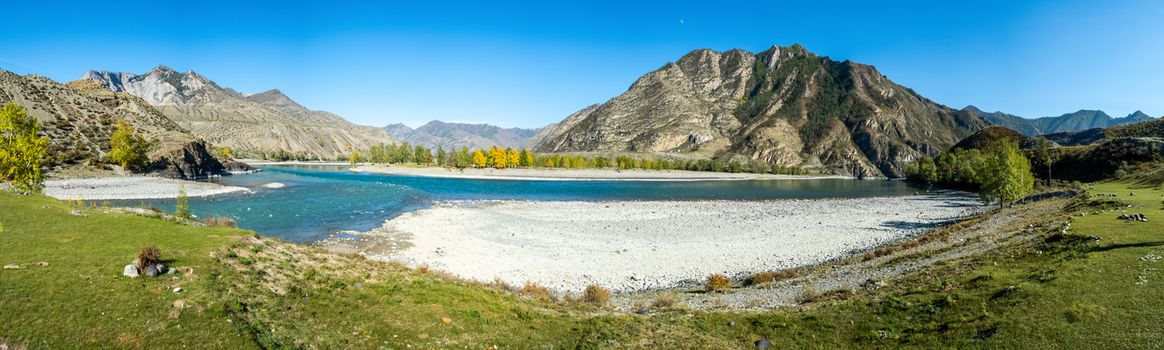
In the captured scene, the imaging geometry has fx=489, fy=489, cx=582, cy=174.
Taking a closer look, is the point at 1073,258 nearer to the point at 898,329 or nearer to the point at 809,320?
the point at 898,329

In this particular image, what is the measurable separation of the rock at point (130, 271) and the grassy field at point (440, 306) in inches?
9.0

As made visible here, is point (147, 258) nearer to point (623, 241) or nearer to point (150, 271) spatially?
point (150, 271)

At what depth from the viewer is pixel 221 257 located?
658 inches

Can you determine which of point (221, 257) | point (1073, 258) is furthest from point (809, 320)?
point (221, 257)

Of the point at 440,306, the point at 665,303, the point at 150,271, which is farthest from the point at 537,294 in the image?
the point at 150,271

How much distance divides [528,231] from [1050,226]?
33887mm

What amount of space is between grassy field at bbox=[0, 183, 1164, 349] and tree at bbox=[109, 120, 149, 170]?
92.0 meters

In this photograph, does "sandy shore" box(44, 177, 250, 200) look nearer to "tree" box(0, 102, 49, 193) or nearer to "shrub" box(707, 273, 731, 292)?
"tree" box(0, 102, 49, 193)

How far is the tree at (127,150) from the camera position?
89.7 m

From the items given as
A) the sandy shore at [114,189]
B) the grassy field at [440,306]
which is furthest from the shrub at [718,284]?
the sandy shore at [114,189]

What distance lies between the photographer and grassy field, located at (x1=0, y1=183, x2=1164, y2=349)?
36.3ft

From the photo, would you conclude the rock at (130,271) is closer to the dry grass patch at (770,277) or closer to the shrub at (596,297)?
the shrub at (596,297)

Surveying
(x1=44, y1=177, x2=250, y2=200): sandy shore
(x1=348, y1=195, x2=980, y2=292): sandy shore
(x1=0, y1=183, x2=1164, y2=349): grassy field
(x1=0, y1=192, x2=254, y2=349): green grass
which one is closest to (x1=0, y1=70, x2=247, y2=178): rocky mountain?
(x1=44, y1=177, x2=250, y2=200): sandy shore

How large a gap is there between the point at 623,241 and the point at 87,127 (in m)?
126
